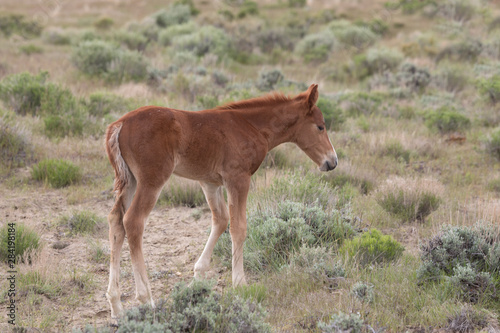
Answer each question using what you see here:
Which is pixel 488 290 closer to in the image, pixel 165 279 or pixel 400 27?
pixel 165 279

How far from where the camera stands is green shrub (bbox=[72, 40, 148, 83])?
48.5 feet

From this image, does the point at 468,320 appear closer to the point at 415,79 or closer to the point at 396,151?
the point at 396,151

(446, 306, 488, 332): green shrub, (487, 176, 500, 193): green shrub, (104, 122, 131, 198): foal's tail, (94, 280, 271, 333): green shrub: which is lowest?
(487, 176, 500, 193): green shrub

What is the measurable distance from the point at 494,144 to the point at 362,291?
267 inches

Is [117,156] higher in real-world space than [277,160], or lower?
higher

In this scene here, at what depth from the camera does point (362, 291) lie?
189 inches

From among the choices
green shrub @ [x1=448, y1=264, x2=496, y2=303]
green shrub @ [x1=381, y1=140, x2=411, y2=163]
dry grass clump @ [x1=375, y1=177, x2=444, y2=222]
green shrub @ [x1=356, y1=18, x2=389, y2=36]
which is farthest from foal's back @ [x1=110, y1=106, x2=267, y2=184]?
green shrub @ [x1=356, y1=18, x2=389, y2=36]

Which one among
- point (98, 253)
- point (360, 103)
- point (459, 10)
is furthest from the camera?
point (459, 10)

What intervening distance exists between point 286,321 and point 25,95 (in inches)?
356

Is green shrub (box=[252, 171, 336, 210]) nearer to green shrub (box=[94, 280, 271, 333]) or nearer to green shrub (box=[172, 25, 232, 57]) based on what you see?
green shrub (box=[94, 280, 271, 333])

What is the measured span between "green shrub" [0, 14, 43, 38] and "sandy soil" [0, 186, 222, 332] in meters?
20.2

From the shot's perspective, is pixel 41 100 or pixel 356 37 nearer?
pixel 41 100

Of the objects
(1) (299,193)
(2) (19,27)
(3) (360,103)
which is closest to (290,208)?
(1) (299,193)

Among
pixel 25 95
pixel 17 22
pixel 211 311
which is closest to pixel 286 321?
pixel 211 311
